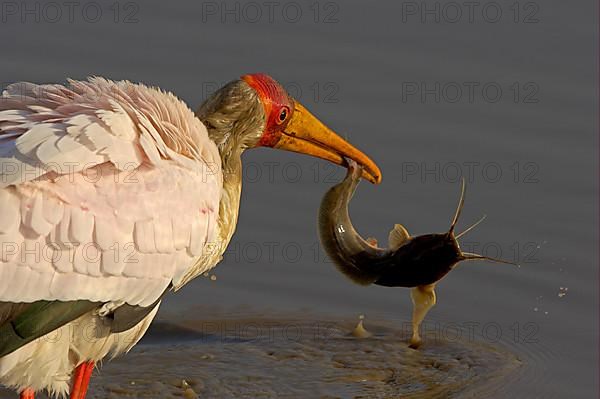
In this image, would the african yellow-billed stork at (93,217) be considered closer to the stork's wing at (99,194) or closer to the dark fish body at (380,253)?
the stork's wing at (99,194)

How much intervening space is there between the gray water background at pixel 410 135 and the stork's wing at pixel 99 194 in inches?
72.9

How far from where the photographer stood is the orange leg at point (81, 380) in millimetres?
7025

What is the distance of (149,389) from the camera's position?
751 centimetres

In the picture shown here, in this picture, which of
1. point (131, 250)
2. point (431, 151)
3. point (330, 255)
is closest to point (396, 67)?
point (431, 151)

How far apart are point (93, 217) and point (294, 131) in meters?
1.63

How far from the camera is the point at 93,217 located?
247 inches

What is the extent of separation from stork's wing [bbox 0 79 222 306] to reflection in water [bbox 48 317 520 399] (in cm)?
104

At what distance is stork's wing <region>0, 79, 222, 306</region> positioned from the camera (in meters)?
6.13
